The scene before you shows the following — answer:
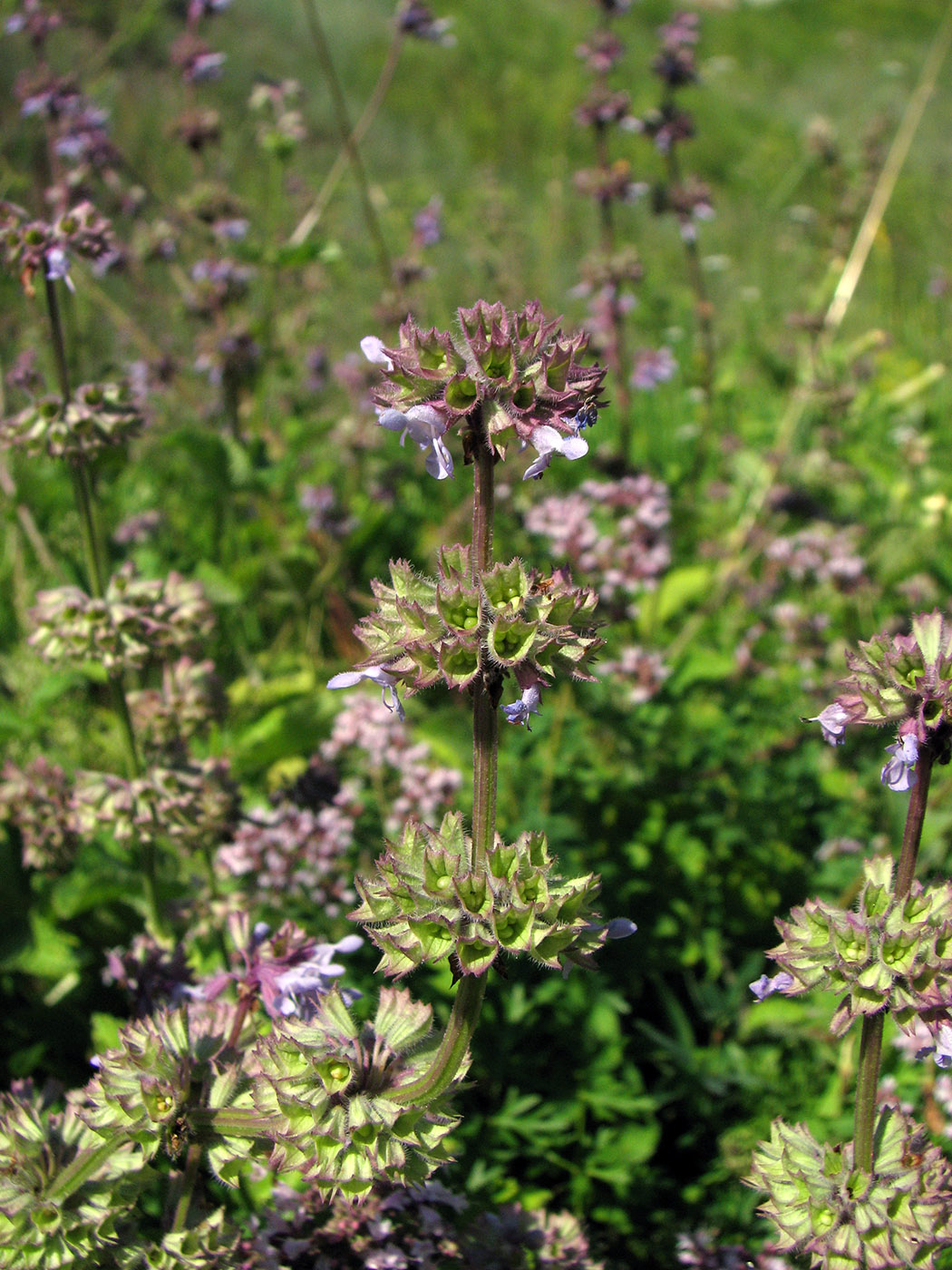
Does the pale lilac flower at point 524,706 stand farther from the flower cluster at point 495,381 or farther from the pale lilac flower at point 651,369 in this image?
the pale lilac flower at point 651,369

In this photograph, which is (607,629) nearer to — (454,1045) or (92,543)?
(92,543)

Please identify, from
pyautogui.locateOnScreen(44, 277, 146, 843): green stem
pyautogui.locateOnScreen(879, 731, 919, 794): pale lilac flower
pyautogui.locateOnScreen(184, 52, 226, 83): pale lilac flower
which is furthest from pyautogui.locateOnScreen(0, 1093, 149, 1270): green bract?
pyautogui.locateOnScreen(184, 52, 226, 83): pale lilac flower

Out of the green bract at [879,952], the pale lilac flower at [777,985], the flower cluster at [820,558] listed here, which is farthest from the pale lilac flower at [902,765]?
the flower cluster at [820,558]

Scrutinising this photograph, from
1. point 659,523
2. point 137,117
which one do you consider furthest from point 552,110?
point 659,523

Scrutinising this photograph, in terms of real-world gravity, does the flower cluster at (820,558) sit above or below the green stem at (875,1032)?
below

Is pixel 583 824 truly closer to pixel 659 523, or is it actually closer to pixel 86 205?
pixel 659 523

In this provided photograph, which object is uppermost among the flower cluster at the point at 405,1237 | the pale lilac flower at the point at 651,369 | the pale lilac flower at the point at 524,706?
the pale lilac flower at the point at 524,706

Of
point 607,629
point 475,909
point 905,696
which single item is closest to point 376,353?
point 475,909

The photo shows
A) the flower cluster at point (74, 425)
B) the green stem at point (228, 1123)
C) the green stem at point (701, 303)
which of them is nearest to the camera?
the green stem at point (228, 1123)
